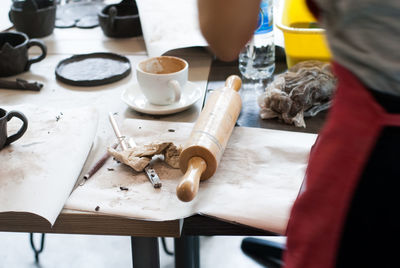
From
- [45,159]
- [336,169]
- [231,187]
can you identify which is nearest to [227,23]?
[336,169]

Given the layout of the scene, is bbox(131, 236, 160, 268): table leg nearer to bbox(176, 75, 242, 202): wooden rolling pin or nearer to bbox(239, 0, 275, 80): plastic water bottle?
bbox(176, 75, 242, 202): wooden rolling pin

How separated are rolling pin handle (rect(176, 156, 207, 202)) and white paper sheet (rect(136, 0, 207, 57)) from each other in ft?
1.77

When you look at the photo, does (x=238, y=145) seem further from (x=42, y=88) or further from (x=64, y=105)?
(x=42, y=88)

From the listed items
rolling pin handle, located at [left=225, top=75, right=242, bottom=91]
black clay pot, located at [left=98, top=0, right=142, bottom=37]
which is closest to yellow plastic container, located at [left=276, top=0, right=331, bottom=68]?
rolling pin handle, located at [left=225, top=75, right=242, bottom=91]

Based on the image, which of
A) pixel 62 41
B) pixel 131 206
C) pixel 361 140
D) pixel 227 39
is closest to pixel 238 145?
pixel 131 206

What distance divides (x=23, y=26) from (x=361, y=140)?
1.30m

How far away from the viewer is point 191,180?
71 cm

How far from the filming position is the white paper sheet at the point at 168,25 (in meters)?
1.33

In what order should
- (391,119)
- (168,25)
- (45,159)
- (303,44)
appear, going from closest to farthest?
(391,119) → (45,159) → (303,44) → (168,25)

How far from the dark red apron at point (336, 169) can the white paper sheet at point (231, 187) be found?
0.78ft

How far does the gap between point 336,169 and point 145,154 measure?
44 cm

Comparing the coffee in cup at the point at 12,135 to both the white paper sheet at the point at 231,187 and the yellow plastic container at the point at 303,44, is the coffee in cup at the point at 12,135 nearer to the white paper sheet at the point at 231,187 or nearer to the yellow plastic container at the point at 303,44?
the white paper sheet at the point at 231,187

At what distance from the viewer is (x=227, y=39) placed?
1.81 ft

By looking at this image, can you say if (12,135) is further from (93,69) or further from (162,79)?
(93,69)
